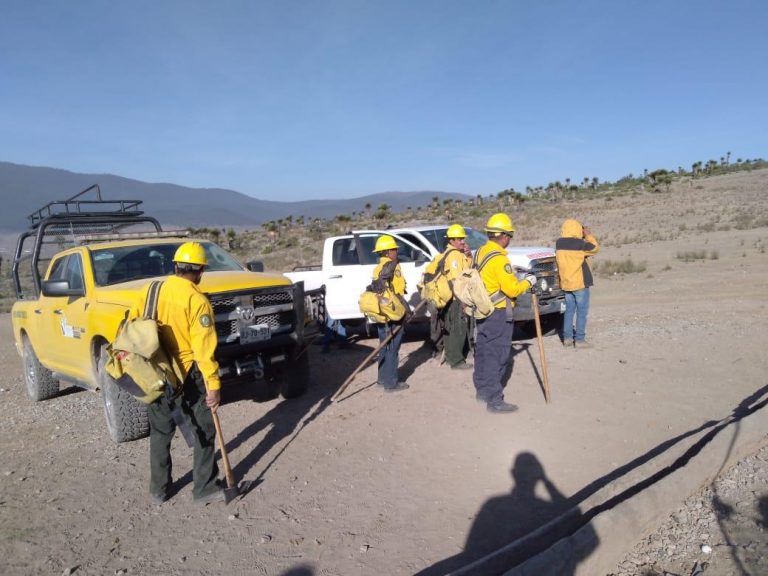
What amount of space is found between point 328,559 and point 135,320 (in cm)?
211

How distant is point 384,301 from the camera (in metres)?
6.40

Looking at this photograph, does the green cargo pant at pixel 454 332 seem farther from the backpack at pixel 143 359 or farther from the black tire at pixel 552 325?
the backpack at pixel 143 359

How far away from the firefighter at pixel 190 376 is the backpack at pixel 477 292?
8.47ft

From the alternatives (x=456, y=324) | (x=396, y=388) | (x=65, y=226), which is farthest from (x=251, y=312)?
(x=65, y=226)

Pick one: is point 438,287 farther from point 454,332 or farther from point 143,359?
point 143,359

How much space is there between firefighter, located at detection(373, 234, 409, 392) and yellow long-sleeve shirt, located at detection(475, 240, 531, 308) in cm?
122

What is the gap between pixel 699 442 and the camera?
442cm

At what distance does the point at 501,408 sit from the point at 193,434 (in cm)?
308

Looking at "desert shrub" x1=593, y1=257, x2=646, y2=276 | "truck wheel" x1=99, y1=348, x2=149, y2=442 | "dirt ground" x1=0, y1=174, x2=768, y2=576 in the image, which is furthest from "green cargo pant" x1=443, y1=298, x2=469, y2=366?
"desert shrub" x1=593, y1=257, x2=646, y2=276

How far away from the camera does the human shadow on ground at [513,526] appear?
9.87 ft

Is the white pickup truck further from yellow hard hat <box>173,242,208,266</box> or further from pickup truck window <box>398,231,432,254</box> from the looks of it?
yellow hard hat <box>173,242,208,266</box>

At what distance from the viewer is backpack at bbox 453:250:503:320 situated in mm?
5500

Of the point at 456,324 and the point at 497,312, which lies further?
the point at 456,324

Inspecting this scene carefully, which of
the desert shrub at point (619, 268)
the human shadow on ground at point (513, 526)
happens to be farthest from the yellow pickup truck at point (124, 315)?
the desert shrub at point (619, 268)
